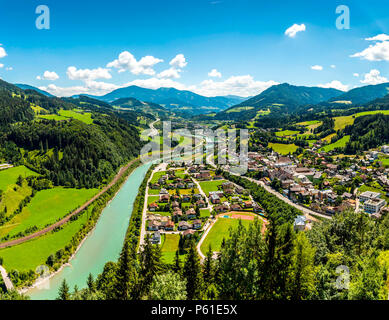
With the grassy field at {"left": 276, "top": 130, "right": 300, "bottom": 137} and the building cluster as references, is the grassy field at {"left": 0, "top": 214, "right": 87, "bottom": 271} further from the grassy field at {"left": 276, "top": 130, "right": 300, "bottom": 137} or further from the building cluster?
the grassy field at {"left": 276, "top": 130, "right": 300, "bottom": 137}

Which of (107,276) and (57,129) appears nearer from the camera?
(107,276)

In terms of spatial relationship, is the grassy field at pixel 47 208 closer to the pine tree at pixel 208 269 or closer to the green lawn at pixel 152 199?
the green lawn at pixel 152 199

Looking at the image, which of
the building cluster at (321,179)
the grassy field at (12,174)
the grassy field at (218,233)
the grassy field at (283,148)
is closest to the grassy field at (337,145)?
the grassy field at (283,148)

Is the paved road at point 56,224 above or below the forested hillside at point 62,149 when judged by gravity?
below

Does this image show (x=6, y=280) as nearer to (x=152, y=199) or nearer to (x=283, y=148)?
(x=152, y=199)

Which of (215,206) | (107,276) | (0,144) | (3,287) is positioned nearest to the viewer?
(107,276)

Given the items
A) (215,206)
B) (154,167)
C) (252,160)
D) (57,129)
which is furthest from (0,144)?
(252,160)
